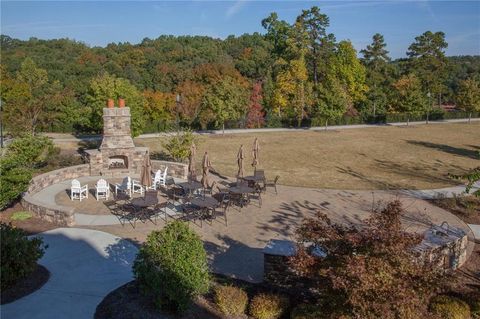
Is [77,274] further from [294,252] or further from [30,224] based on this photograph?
[294,252]

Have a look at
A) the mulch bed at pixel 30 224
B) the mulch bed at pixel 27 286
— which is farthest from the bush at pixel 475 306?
the mulch bed at pixel 30 224

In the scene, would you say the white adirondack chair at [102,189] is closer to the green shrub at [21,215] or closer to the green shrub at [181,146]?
the green shrub at [21,215]

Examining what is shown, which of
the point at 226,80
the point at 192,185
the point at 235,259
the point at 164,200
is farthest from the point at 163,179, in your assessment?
the point at 226,80

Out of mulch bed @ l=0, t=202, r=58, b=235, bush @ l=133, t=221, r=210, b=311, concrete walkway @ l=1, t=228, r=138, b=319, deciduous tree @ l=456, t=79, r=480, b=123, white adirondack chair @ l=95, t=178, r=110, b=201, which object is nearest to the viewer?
bush @ l=133, t=221, r=210, b=311

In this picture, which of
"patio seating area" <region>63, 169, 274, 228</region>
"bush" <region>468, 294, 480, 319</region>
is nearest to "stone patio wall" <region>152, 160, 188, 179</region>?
"patio seating area" <region>63, 169, 274, 228</region>

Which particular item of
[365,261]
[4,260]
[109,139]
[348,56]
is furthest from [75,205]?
[348,56]

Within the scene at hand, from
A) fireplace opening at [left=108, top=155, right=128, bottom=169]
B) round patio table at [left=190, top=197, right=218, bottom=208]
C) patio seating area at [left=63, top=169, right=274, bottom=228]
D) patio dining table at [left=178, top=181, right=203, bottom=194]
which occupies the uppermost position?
fireplace opening at [left=108, top=155, right=128, bottom=169]

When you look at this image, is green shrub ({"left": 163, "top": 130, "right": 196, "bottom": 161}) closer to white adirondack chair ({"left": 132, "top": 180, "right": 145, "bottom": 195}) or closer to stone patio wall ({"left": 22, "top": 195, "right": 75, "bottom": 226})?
white adirondack chair ({"left": 132, "top": 180, "right": 145, "bottom": 195})
